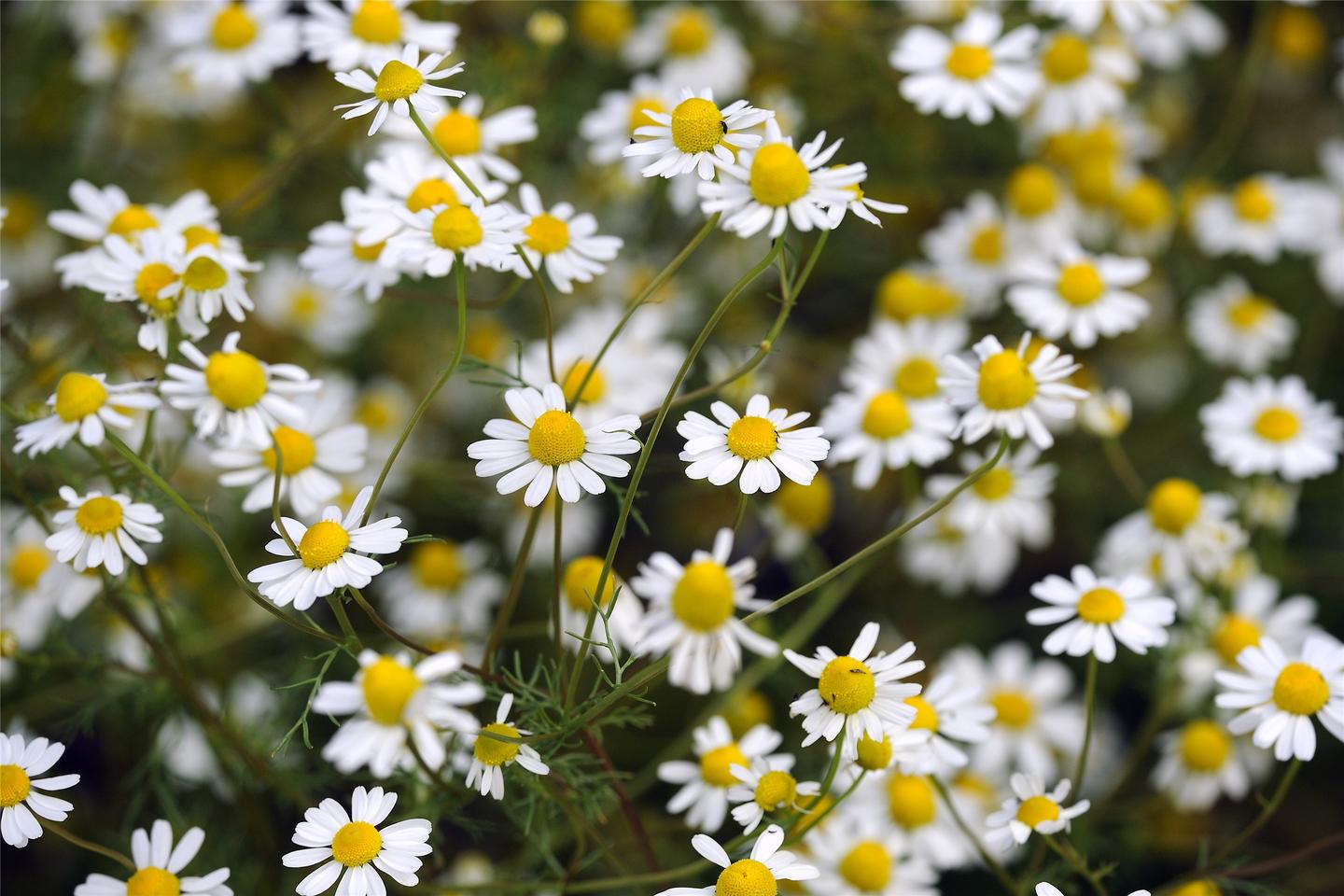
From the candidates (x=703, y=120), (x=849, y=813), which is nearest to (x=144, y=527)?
(x=703, y=120)

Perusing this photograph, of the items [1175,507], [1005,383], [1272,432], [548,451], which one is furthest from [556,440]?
[1272,432]

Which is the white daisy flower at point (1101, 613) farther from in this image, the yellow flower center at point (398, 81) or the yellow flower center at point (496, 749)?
the yellow flower center at point (398, 81)

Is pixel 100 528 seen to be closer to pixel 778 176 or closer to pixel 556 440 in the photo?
→ pixel 556 440

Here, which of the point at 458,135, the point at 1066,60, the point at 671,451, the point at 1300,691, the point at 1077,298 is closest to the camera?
the point at 1300,691

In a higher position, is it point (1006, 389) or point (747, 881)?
point (1006, 389)

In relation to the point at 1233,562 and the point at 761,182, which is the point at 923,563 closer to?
the point at 1233,562

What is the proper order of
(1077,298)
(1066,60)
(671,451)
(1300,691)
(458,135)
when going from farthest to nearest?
(671,451) < (1066,60) < (1077,298) < (458,135) < (1300,691)

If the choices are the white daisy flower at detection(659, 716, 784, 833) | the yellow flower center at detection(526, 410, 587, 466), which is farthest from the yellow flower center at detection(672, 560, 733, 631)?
the yellow flower center at detection(526, 410, 587, 466)

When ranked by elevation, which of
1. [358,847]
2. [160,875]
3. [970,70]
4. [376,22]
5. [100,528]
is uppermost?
[376,22]
